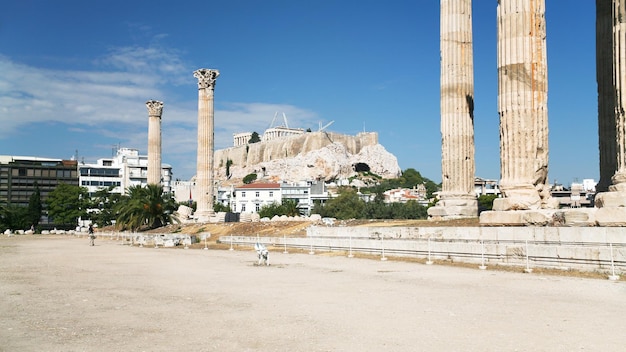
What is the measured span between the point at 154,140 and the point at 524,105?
1853 inches

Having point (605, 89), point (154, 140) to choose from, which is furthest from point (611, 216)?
point (154, 140)

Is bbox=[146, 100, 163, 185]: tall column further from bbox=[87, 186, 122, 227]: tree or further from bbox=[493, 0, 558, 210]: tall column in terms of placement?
bbox=[493, 0, 558, 210]: tall column

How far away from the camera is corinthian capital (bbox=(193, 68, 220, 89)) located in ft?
166

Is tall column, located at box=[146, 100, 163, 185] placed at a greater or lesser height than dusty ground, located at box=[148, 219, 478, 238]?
greater

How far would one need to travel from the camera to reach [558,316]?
8781 millimetres

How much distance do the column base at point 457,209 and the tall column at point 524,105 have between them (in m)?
5.84

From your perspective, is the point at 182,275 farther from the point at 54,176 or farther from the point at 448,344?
the point at 54,176

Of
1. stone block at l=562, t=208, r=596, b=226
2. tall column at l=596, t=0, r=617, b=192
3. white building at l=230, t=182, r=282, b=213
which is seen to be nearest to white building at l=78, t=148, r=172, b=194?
white building at l=230, t=182, r=282, b=213

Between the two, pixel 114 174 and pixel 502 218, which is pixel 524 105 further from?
pixel 114 174

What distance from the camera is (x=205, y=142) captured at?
50.1 meters

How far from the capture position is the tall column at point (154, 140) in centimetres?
5788

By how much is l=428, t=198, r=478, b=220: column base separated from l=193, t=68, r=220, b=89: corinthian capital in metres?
31.1

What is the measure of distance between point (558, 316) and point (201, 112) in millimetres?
44286

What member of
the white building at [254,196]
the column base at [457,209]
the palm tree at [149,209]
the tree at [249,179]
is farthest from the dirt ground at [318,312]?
the tree at [249,179]
